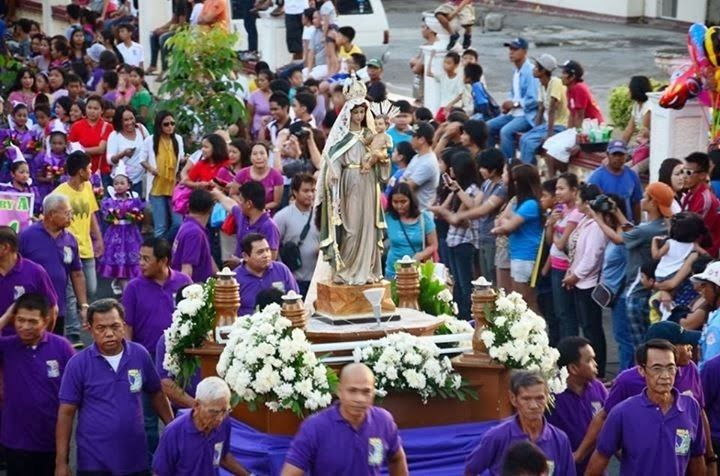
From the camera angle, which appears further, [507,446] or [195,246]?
[195,246]

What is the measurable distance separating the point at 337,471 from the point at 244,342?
148 cm

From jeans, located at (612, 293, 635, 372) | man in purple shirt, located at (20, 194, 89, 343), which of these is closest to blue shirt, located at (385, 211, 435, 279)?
jeans, located at (612, 293, 635, 372)

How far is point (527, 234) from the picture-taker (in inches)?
627

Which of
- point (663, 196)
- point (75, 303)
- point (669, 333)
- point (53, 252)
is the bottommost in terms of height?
point (75, 303)

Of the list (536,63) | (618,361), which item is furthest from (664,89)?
(618,361)

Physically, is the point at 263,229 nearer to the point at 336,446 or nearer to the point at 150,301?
the point at 150,301

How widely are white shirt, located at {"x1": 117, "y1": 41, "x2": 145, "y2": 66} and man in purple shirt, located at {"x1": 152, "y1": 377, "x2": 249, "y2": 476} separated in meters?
18.2

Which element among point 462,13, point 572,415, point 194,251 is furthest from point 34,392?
point 462,13

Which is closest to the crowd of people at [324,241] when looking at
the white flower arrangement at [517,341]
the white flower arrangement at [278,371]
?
the white flower arrangement at [517,341]

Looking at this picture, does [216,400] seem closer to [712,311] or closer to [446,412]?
[446,412]

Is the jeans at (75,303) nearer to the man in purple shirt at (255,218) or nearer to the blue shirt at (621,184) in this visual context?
the man in purple shirt at (255,218)

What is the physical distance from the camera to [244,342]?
11219mm

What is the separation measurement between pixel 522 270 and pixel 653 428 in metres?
5.51

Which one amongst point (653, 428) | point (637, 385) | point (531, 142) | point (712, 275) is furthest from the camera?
point (531, 142)
